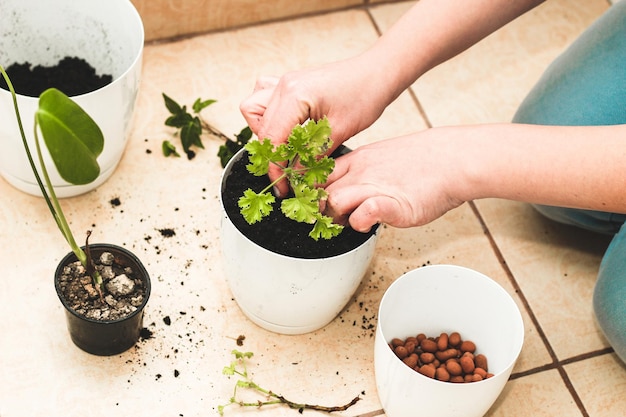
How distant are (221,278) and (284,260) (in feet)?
0.84

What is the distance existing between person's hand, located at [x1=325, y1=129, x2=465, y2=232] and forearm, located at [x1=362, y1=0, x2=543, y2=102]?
0.10m

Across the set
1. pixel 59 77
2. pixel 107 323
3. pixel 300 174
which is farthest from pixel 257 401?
pixel 59 77

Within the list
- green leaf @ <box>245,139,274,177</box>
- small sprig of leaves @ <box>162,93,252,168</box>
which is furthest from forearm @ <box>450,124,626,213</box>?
small sprig of leaves @ <box>162,93,252,168</box>

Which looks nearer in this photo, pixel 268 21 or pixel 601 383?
pixel 601 383

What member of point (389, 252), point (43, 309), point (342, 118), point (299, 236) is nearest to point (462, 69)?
point (389, 252)

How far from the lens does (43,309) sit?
1090 millimetres

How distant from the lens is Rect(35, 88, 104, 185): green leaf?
765 millimetres

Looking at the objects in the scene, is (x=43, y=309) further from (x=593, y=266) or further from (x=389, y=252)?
(x=593, y=266)

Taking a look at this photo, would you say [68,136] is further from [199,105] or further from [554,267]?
[554,267]

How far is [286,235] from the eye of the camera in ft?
3.14

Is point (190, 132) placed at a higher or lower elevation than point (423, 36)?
lower

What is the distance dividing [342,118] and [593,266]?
20.4 inches

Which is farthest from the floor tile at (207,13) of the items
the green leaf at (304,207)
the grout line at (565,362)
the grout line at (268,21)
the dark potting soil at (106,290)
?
the grout line at (565,362)

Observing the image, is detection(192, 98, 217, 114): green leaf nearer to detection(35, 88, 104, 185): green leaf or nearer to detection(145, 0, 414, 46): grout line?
detection(145, 0, 414, 46): grout line
